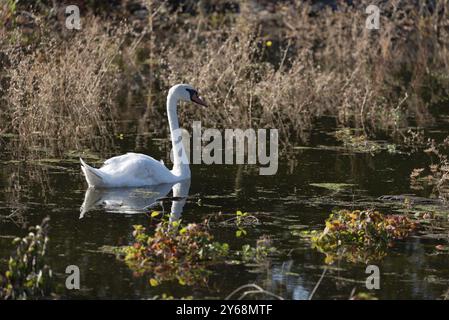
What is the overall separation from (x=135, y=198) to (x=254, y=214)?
1.46 meters

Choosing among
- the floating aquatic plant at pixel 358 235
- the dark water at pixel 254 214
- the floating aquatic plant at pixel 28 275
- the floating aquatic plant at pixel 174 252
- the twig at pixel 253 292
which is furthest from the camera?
the floating aquatic plant at pixel 358 235

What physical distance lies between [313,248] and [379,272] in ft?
2.88

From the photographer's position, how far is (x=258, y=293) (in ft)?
28.1

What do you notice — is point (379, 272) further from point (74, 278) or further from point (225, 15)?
point (225, 15)

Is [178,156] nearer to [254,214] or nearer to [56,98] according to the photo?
[254,214]

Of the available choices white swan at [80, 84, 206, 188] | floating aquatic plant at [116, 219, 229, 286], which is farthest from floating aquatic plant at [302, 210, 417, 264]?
white swan at [80, 84, 206, 188]

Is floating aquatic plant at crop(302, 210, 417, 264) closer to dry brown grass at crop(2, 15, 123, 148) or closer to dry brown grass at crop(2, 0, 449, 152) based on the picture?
dry brown grass at crop(2, 0, 449, 152)

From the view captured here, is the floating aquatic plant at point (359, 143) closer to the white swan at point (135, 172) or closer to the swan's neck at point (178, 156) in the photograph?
the swan's neck at point (178, 156)

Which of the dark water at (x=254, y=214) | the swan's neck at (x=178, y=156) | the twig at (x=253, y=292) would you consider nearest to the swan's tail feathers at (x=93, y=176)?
the dark water at (x=254, y=214)

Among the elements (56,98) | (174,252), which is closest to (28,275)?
(174,252)

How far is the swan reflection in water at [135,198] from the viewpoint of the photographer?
1132 cm

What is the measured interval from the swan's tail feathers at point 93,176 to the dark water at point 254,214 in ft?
0.53

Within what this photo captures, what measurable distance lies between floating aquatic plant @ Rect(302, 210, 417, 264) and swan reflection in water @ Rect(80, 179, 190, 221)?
64.5 inches

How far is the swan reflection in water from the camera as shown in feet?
37.1
